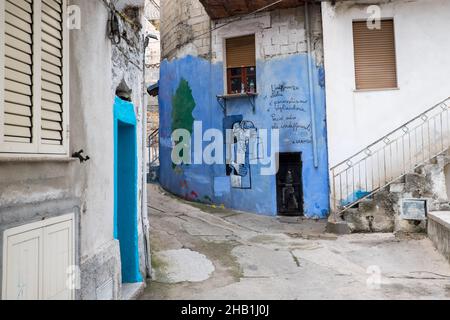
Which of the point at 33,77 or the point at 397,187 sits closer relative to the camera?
the point at 33,77

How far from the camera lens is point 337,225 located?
8.36 m

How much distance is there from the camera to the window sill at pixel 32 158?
244 cm

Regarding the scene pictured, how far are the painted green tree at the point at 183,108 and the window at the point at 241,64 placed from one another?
61.0 inches

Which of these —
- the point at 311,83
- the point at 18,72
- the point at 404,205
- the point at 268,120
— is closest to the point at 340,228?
the point at 404,205

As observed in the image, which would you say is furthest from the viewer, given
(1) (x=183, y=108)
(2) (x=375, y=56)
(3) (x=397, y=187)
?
(1) (x=183, y=108)

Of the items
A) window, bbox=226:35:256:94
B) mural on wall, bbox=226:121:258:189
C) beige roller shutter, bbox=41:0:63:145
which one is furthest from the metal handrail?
beige roller shutter, bbox=41:0:63:145

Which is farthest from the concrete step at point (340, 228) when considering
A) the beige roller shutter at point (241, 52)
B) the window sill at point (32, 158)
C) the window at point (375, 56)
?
the window sill at point (32, 158)

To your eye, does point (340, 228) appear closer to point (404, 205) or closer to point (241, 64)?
point (404, 205)

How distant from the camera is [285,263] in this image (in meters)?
6.29

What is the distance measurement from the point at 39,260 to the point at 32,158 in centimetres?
74

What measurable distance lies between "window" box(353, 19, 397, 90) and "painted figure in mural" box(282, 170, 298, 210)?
288cm

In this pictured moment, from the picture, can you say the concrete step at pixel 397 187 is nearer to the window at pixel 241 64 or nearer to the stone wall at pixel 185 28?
the window at pixel 241 64

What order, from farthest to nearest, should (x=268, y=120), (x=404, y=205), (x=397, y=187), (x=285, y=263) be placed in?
(x=268, y=120) < (x=397, y=187) < (x=404, y=205) < (x=285, y=263)
